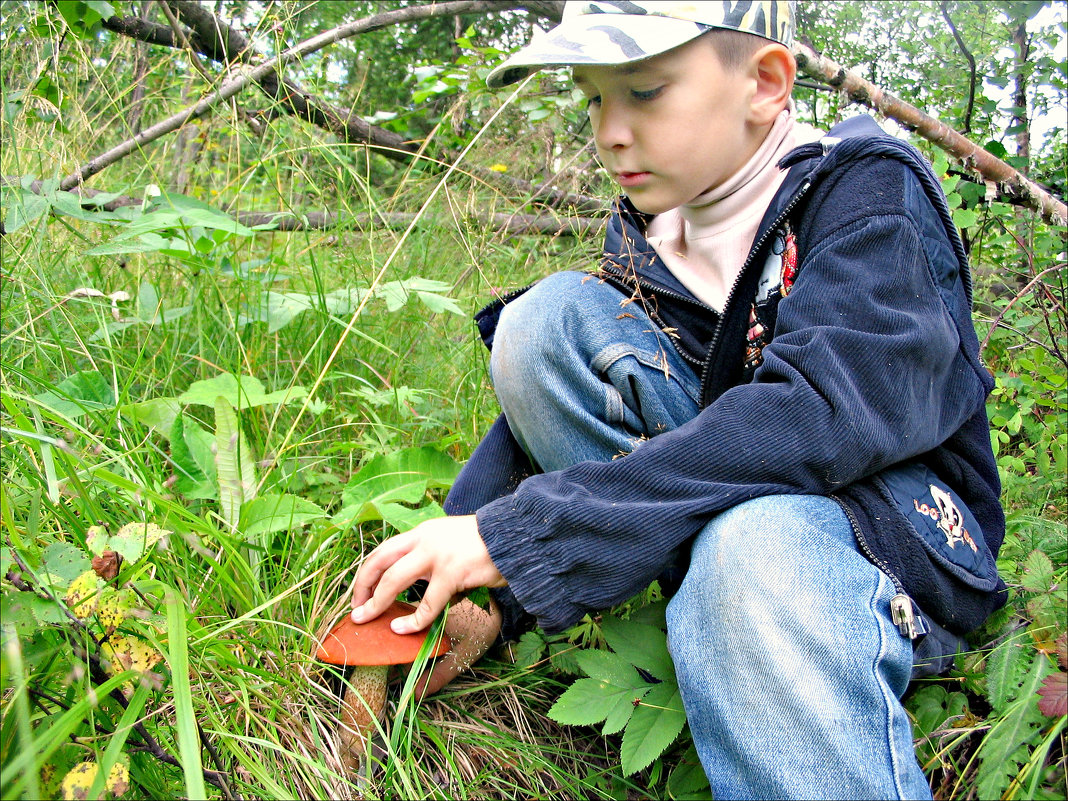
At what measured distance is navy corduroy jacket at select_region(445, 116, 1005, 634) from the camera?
931mm

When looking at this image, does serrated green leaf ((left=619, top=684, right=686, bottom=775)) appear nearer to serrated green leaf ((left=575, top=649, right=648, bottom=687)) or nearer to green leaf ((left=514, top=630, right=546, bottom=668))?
serrated green leaf ((left=575, top=649, right=648, bottom=687))

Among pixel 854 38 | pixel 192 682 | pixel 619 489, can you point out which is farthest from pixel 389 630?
pixel 854 38

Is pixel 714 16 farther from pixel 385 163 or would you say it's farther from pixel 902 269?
pixel 385 163

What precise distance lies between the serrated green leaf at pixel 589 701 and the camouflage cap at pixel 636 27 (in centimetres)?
86

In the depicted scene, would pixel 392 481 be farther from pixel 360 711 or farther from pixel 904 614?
pixel 904 614

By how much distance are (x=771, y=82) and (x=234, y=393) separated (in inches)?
41.3

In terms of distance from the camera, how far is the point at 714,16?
1.11 m

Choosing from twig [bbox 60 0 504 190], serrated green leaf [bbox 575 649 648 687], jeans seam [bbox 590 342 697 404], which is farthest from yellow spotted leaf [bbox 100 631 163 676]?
twig [bbox 60 0 504 190]

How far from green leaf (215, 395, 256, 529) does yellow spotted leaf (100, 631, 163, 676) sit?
357mm

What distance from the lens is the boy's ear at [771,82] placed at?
3.88ft

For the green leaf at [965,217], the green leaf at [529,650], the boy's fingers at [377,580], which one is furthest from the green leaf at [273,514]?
the green leaf at [965,217]

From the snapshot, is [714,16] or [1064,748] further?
[714,16]

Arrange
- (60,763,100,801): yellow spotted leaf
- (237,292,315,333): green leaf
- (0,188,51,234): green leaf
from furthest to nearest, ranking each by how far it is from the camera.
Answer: (237,292,315,333): green leaf, (0,188,51,234): green leaf, (60,763,100,801): yellow spotted leaf

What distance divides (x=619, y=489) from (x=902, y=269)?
45 cm
